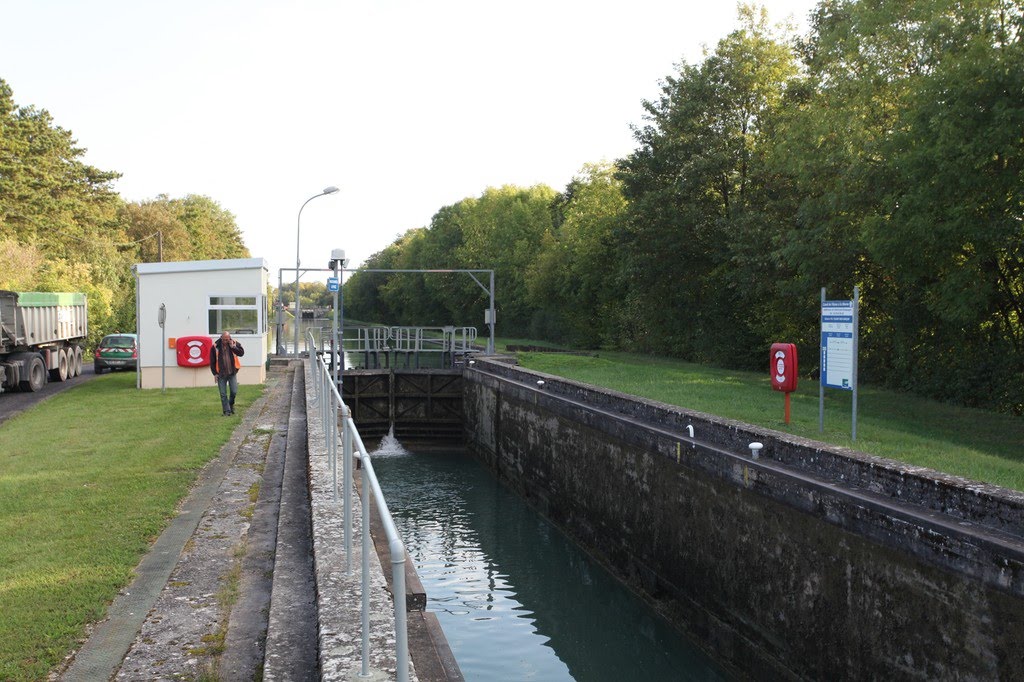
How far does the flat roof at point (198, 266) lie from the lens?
19.3m

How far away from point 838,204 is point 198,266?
14.0 m

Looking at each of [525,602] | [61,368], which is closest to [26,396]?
[61,368]

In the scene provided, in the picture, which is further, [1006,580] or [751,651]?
[751,651]

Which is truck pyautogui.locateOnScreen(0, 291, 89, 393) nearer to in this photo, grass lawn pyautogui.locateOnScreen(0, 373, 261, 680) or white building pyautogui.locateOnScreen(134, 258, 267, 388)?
white building pyautogui.locateOnScreen(134, 258, 267, 388)

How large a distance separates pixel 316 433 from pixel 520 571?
3.95 m

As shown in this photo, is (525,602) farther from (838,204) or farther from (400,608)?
(838,204)

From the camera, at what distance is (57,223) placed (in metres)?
42.1

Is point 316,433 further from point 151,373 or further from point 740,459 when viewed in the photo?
point 151,373

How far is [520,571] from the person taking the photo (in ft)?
43.3

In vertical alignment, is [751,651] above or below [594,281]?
below

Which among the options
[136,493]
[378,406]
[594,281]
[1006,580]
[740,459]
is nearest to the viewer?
[1006,580]

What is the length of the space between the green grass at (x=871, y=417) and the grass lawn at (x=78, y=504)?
732 cm

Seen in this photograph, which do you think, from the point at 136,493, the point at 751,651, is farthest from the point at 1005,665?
the point at 136,493

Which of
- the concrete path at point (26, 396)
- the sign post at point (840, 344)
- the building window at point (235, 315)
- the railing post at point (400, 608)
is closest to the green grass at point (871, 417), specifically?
the sign post at point (840, 344)
